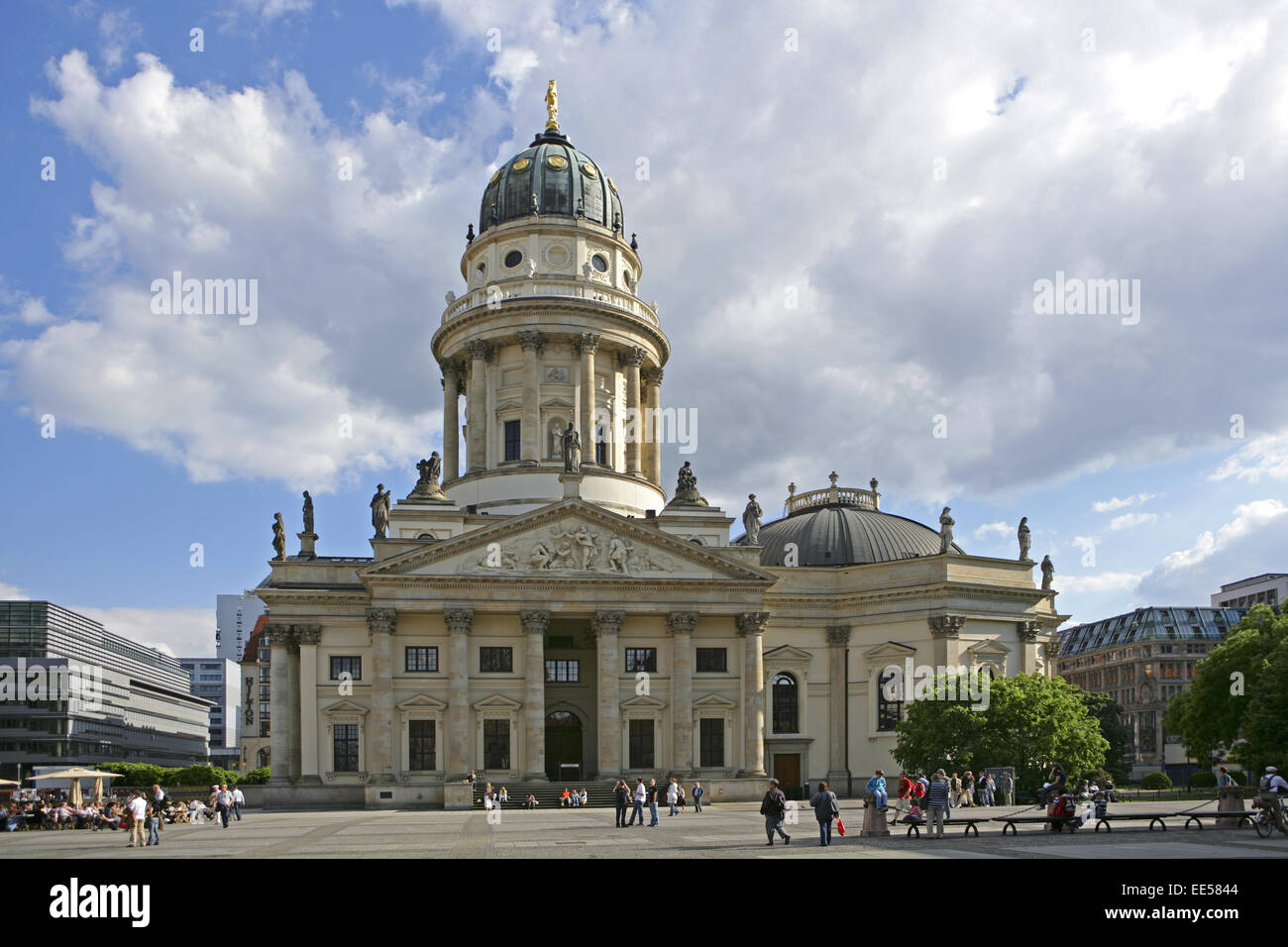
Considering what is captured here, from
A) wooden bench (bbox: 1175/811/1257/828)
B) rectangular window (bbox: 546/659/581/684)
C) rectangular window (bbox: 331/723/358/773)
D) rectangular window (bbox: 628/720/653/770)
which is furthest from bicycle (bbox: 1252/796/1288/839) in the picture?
rectangular window (bbox: 331/723/358/773)

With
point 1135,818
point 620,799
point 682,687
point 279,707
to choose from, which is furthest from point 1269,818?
point 279,707

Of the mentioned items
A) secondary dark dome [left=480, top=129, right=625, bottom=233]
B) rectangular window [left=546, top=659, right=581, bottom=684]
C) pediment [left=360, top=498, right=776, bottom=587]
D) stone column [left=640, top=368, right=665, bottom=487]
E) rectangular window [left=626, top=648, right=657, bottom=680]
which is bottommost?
rectangular window [left=546, top=659, right=581, bottom=684]

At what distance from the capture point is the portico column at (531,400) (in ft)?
241

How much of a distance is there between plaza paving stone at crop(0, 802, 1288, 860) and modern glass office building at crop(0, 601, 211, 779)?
7797cm

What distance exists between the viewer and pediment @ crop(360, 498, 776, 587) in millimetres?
60403

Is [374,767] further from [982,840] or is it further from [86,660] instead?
[86,660]

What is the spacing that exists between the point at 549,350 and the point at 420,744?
26.0 metres

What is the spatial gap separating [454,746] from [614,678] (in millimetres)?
8324

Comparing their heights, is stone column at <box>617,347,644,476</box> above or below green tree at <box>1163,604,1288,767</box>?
above

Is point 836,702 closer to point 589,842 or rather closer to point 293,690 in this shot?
point 293,690

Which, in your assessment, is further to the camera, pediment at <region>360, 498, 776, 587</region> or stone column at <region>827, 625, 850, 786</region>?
stone column at <region>827, 625, 850, 786</region>

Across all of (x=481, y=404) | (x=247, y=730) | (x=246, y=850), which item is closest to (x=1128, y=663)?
(x=481, y=404)

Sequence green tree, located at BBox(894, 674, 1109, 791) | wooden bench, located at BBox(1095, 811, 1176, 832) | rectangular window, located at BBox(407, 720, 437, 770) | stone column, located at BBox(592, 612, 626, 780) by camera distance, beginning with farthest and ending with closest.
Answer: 1. rectangular window, located at BBox(407, 720, 437, 770)
2. stone column, located at BBox(592, 612, 626, 780)
3. green tree, located at BBox(894, 674, 1109, 791)
4. wooden bench, located at BBox(1095, 811, 1176, 832)

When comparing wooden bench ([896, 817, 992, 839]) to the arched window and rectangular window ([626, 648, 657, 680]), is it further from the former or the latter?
the arched window
